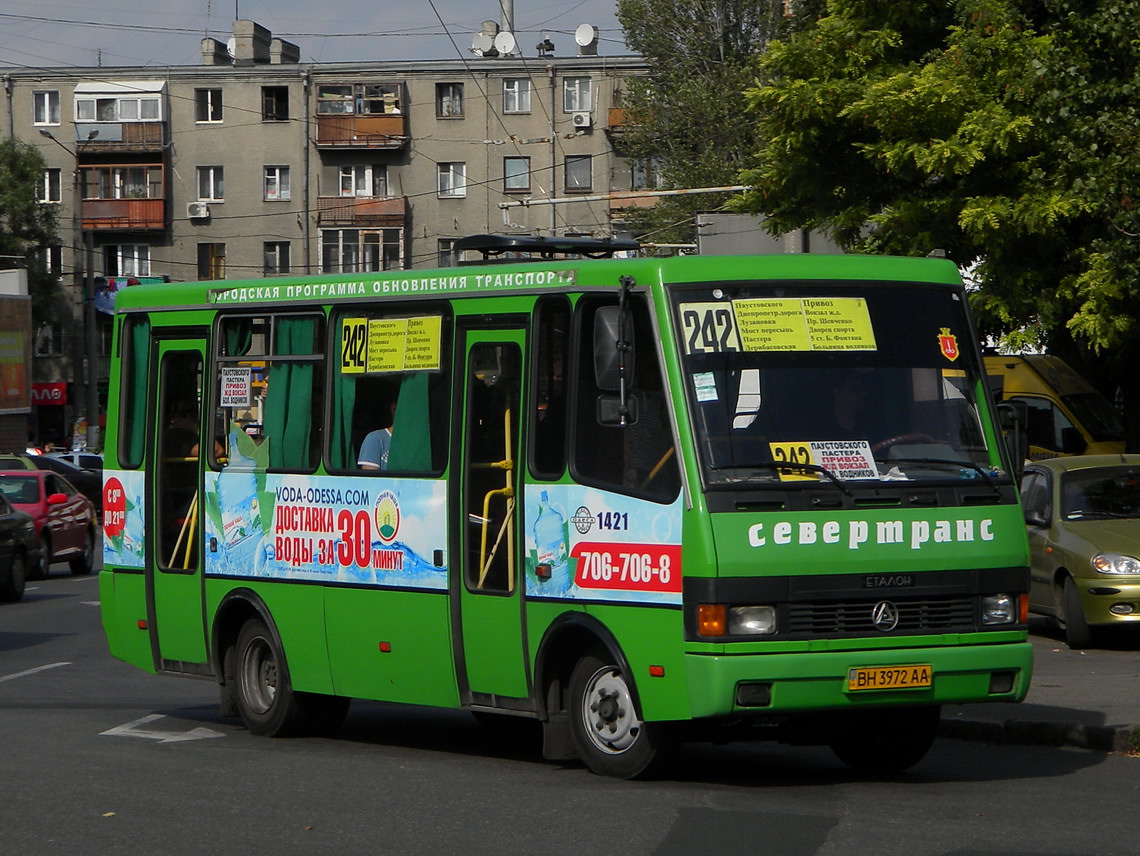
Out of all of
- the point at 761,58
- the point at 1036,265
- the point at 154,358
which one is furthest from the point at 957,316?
the point at 761,58

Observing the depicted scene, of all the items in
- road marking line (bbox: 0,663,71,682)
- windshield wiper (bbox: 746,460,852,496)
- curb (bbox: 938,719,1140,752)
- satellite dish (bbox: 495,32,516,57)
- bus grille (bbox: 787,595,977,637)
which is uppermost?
satellite dish (bbox: 495,32,516,57)

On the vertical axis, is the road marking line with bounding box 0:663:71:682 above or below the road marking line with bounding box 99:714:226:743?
below

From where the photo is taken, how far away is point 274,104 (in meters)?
72.6

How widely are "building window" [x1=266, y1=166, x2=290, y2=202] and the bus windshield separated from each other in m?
64.2

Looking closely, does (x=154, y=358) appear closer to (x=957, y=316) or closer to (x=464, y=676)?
(x=464, y=676)

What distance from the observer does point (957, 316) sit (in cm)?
971

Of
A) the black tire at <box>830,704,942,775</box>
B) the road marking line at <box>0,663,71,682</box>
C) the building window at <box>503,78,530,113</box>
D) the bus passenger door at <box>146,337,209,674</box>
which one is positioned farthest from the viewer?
the building window at <box>503,78,530,113</box>

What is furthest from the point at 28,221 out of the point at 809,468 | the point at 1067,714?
the point at 809,468

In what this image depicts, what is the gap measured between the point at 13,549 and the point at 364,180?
48.5 metres

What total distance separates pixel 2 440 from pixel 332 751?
51.4 m

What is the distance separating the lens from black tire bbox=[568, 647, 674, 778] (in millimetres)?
9086

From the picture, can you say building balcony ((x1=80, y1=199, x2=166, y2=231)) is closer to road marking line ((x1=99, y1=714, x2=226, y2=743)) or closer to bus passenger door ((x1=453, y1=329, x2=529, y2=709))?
road marking line ((x1=99, y1=714, x2=226, y2=743))

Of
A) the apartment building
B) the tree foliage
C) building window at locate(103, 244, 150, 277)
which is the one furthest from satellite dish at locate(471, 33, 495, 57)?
the tree foliage

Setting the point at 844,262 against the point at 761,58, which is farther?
the point at 761,58
